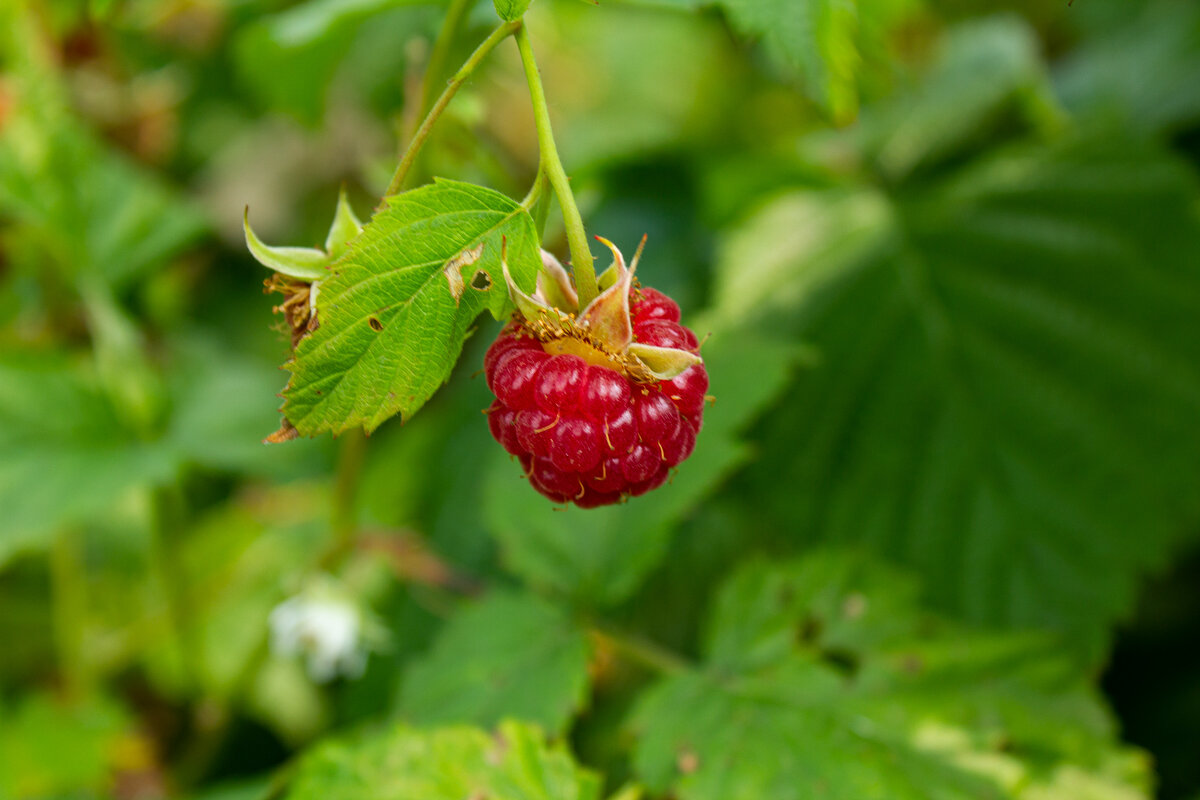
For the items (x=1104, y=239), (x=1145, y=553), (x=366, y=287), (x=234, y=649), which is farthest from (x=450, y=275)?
(x=234, y=649)

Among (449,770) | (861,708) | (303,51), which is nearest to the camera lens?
(449,770)

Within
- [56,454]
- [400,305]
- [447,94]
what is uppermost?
[447,94]

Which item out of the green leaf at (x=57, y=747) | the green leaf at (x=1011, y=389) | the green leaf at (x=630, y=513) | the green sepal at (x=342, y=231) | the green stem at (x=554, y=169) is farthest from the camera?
the green leaf at (x=57, y=747)

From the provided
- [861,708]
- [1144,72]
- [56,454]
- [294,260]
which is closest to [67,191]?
[56,454]

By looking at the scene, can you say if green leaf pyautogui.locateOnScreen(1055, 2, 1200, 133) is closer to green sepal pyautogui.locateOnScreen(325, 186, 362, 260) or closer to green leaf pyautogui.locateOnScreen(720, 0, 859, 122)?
green leaf pyautogui.locateOnScreen(720, 0, 859, 122)

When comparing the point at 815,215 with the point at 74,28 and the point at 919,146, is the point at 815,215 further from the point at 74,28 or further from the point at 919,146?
the point at 74,28

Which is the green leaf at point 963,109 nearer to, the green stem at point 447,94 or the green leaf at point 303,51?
the green leaf at point 303,51

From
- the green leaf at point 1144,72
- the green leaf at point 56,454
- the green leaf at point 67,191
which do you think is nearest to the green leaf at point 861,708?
the green leaf at point 56,454

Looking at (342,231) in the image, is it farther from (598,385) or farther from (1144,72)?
(1144,72)

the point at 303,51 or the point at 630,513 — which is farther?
the point at 303,51
